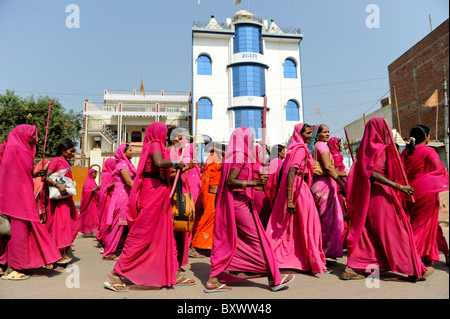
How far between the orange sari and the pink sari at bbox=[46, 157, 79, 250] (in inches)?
78.2

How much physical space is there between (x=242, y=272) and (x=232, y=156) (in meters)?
1.23

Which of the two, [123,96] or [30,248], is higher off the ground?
[123,96]

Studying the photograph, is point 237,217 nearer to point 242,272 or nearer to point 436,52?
point 242,272

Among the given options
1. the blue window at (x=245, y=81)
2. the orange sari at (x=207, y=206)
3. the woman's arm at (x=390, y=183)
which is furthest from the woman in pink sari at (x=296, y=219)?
the blue window at (x=245, y=81)

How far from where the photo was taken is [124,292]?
341 centimetres

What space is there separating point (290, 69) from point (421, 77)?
9.81 m

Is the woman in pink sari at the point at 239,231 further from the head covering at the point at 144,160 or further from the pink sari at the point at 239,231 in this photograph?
the head covering at the point at 144,160

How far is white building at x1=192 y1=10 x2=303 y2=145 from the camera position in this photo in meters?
26.7

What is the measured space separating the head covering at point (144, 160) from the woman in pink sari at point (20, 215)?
1.43 meters

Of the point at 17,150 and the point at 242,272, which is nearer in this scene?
the point at 242,272

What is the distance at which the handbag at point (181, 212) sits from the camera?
3.68m

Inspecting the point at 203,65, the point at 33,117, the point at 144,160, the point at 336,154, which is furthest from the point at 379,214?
the point at 33,117

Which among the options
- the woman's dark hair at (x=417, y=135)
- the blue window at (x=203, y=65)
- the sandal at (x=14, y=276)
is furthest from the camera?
the blue window at (x=203, y=65)

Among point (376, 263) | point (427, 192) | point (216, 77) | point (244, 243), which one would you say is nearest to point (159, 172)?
point (244, 243)
